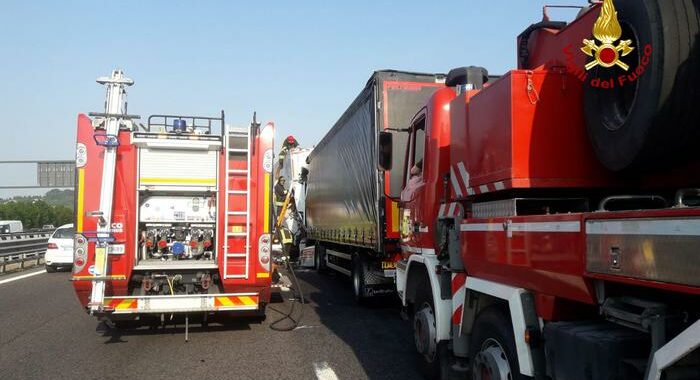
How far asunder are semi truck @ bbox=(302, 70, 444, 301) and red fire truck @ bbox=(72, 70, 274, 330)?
1.92 meters

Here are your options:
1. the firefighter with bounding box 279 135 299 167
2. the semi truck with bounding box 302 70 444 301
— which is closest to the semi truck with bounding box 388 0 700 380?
the semi truck with bounding box 302 70 444 301

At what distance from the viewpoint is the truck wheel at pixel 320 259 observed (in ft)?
50.6

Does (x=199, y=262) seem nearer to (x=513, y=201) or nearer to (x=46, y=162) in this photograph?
(x=513, y=201)

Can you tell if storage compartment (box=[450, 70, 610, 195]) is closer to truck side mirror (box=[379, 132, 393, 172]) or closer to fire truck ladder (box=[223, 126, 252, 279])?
truck side mirror (box=[379, 132, 393, 172])

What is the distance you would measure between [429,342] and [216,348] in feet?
9.84

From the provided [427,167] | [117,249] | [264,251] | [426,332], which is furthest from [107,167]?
[426,332]

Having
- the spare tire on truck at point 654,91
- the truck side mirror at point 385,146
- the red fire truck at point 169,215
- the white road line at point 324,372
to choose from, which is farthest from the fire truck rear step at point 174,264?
the spare tire on truck at point 654,91

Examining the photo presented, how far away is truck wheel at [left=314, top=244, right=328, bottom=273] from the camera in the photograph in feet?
50.6

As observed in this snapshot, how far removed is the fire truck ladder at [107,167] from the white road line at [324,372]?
2.87m

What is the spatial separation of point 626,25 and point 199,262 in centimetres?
641

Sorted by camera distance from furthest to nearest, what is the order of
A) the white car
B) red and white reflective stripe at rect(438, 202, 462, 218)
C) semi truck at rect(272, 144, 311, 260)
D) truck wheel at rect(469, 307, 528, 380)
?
semi truck at rect(272, 144, 311, 260), the white car, red and white reflective stripe at rect(438, 202, 462, 218), truck wheel at rect(469, 307, 528, 380)

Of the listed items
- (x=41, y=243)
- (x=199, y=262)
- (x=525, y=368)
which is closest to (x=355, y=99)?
(x=199, y=262)

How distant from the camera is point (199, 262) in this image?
798 cm

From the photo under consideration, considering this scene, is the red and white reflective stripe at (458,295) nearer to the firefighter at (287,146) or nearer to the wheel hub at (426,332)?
the wheel hub at (426,332)
